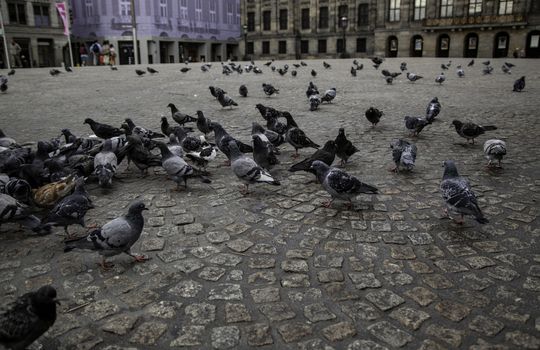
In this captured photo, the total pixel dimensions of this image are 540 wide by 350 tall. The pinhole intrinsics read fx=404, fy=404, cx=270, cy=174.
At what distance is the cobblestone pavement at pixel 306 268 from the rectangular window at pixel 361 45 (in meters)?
50.4

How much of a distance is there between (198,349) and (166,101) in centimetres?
1271

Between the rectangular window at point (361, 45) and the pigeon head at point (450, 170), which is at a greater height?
the rectangular window at point (361, 45)

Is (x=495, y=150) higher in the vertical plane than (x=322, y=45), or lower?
lower

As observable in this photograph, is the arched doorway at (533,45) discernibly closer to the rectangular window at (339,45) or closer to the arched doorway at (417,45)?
the arched doorway at (417,45)

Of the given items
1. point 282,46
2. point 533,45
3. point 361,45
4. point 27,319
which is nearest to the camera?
point 27,319

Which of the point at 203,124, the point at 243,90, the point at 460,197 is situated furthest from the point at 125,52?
the point at 460,197

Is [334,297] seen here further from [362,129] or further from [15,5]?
[15,5]

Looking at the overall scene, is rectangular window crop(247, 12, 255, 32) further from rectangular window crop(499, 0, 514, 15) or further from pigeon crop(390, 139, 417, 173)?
pigeon crop(390, 139, 417, 173)

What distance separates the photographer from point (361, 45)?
5488 cm

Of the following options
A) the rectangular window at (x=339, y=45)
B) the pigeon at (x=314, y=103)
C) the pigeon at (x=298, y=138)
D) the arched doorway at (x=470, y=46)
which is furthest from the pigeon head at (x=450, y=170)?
the rectangular window at (x=339, y=45)

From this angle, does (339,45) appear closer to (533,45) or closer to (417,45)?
(417,45)

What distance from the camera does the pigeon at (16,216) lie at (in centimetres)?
432

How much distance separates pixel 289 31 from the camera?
2363 inches

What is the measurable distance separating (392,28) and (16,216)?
51.9 metres
